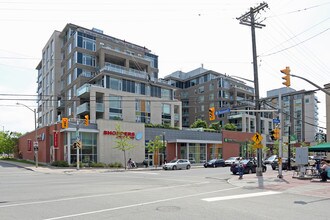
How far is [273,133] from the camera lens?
23953 millimetres

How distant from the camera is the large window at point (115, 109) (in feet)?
172

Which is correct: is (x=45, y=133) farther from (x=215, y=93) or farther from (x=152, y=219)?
(x=215, y=93)

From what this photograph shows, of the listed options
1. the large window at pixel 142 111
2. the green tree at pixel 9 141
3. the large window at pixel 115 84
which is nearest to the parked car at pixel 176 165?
the large window at pixel 142 111

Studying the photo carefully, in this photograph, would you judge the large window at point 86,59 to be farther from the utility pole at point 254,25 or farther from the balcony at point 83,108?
the utility pole at point 254,25

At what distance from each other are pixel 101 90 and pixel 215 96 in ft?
145

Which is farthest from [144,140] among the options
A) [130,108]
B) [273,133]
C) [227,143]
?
[273,133]

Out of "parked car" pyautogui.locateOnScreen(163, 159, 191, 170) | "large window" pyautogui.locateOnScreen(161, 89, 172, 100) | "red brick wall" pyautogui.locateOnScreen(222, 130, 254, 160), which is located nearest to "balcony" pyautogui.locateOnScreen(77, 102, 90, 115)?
"parked car" pyautogui.locateOnScreen(163, 159, 191, 170)

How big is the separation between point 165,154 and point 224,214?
42038 mm

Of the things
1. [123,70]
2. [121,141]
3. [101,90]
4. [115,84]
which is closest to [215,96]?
[123,70]

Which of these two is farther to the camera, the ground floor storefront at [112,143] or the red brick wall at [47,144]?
the red brick wall at [47,144]

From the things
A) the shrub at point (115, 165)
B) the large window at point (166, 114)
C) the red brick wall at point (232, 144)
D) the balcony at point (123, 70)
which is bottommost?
the shrub at point (115, 165)

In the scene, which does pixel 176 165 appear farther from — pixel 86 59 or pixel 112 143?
pixel 86 59

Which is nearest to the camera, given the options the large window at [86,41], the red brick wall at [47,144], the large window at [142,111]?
the red brick wall at [47,144]

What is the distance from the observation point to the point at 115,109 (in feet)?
174
